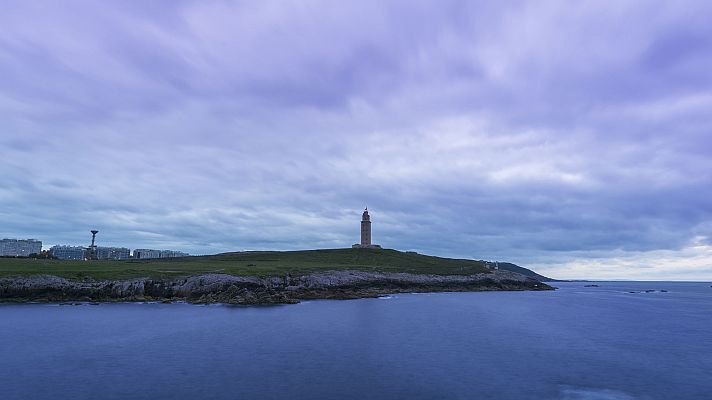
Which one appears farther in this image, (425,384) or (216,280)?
(216,280)

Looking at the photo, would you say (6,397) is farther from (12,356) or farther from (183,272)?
(183,272)

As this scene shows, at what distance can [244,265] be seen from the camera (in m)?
110


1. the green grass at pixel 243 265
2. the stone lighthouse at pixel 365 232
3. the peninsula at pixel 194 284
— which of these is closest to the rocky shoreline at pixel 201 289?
the peninsula at pixel 194 284

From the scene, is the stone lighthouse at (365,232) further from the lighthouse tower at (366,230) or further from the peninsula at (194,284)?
the peninsula at (194,284)

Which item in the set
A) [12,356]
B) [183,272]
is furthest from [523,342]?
[183,272]

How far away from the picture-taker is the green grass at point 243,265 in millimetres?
79188

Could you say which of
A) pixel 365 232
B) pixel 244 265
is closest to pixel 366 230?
pixel 365 232

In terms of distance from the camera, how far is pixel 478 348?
3678cm

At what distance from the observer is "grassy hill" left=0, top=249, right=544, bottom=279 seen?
79312 millimetres

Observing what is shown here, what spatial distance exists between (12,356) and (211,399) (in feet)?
60.7

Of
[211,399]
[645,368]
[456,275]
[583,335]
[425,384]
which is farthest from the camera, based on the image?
[456,275]

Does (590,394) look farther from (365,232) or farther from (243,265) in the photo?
(365,232)

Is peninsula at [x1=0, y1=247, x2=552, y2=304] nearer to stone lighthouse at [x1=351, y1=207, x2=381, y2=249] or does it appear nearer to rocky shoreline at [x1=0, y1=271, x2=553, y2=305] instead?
rocky shoreline at [x1=0, y1=271, x2=553, y2=305]

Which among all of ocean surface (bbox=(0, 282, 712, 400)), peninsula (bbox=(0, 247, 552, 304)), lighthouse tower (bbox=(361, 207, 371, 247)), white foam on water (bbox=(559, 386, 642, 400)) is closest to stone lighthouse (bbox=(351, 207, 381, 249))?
lighthouse tower (bbox=(361, 207, 371, 247))
